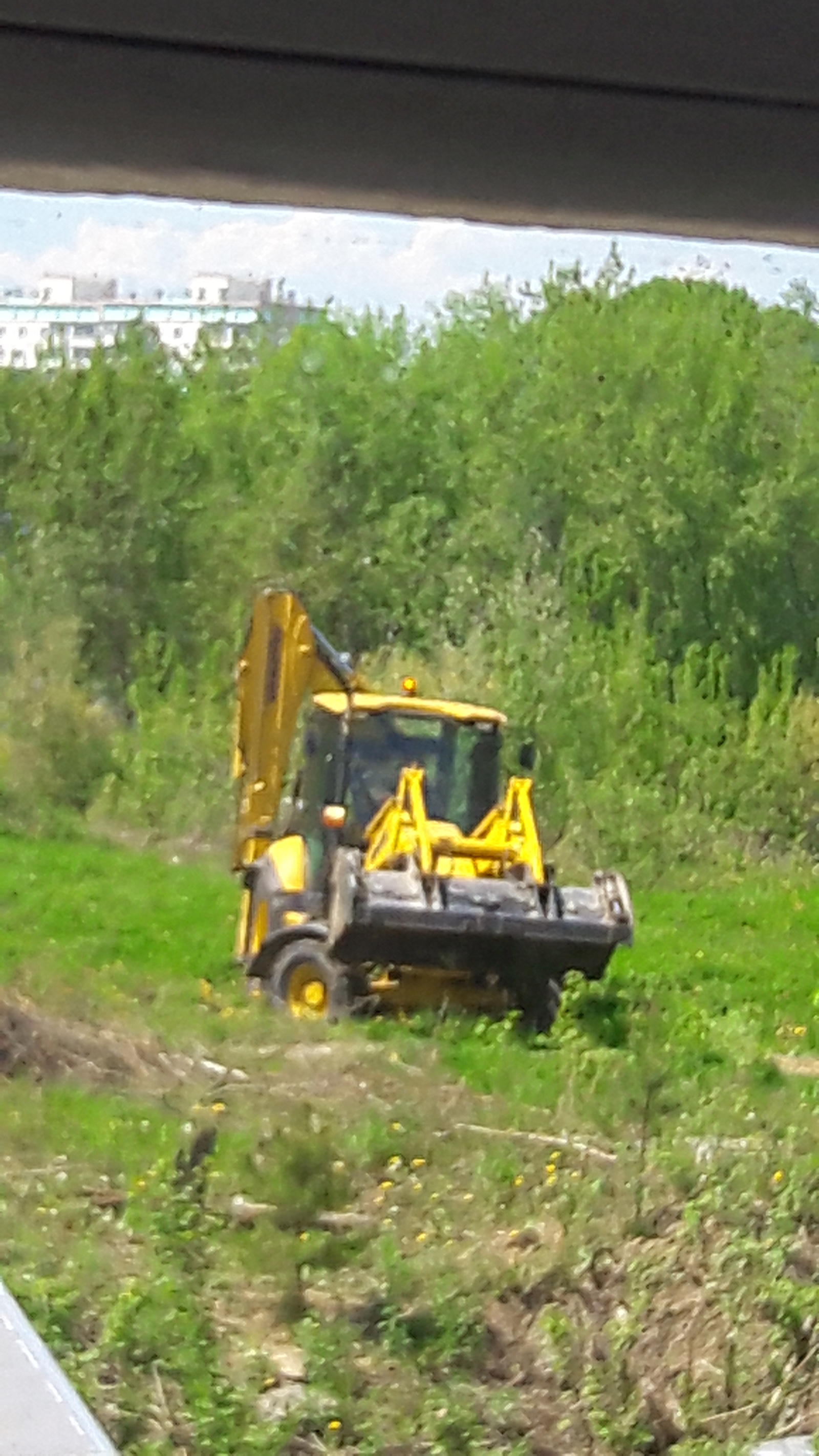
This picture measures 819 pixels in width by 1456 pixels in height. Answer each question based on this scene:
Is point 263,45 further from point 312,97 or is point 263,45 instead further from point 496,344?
point 496,344

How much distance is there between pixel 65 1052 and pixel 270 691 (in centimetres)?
32

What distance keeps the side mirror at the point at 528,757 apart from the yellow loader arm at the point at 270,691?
0.14 metres

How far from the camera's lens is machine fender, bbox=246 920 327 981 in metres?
1.25

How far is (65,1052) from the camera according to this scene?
1199 millimetres

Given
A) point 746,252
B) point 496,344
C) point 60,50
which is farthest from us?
point 496,344

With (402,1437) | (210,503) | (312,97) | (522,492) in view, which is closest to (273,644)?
(210,503)

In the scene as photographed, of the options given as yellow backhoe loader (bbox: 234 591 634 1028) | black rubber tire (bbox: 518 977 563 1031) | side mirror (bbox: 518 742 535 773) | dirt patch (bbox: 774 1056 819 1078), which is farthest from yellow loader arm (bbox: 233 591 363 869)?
dirt patch (bbox: 774 1056 819 1078)

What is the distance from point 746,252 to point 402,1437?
0.92m

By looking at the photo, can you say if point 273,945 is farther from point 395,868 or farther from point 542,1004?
point 542,1004

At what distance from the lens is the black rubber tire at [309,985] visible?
125 cm

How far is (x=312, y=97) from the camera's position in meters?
0.77

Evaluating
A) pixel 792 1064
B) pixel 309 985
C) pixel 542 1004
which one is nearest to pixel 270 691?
pixel 309 985

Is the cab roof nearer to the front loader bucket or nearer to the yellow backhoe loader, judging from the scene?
the yellow backhoe loader

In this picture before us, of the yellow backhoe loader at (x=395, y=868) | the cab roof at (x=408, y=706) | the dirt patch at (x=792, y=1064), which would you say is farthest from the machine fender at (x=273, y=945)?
the dirt patch at (x=792, y=1064)
